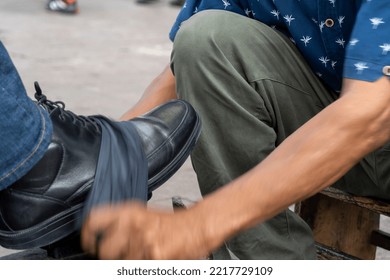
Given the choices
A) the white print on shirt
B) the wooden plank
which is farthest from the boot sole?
the wooden plank

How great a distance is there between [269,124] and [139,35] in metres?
3.32

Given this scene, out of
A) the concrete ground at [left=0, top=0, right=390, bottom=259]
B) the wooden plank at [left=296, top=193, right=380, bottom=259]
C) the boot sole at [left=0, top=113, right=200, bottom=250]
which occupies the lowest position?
the concrete ground at [left=0, top=0, right=390, bottom=259]

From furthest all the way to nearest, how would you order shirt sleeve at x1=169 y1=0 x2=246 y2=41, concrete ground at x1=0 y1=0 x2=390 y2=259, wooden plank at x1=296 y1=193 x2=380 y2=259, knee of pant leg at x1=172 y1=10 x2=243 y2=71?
concrete ground at x1=0 y1=0 x2=390 y2=259 < wooden plank at x1=296 y1=193 x2=380 y2=259 < shirt sleeve at x1=169 y1=0 x2=246 y2=41 < knee of pant leg at x1=172 y1=10 x2=243 y2=71

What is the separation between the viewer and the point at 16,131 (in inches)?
48.2

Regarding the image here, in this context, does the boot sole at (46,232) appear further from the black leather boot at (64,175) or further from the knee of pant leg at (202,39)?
the knee of pant leg at (202,39)

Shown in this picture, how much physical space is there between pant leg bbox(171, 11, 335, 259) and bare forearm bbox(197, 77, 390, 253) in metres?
0.32

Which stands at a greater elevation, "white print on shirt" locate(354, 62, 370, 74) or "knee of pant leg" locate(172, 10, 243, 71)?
"white print on shirt" locate(354, 62, 370, 74)

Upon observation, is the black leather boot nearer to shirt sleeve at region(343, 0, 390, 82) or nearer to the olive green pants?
the olive green pants

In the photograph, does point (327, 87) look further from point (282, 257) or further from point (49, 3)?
point (49, 3)

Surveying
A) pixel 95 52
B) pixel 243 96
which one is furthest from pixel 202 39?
pixel 95 52

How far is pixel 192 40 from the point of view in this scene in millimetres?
1456

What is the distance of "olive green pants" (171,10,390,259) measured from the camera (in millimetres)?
1463

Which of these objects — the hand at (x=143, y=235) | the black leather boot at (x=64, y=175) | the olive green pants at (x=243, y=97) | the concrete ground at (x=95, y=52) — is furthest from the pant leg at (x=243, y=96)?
the concrete ground at (x=95, y=52)

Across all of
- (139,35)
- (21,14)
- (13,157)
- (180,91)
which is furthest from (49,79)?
(13,157)
